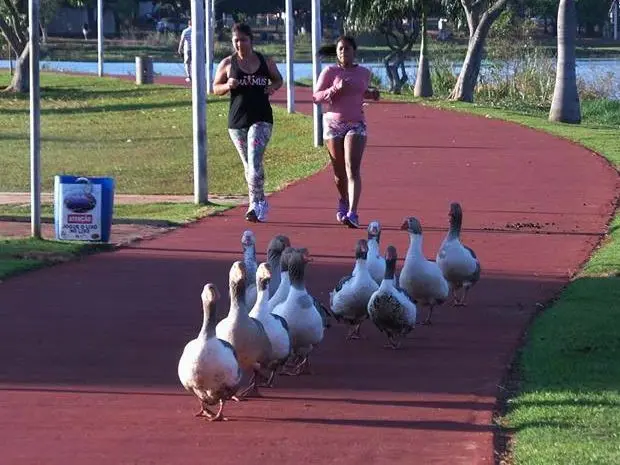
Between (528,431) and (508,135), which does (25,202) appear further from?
(528,431)

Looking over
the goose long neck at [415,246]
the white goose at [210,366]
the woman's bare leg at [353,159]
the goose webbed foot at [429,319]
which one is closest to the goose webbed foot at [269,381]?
the white goose at [210,366]

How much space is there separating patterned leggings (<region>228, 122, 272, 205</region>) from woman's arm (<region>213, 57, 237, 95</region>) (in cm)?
50

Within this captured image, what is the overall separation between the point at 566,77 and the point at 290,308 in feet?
76.7

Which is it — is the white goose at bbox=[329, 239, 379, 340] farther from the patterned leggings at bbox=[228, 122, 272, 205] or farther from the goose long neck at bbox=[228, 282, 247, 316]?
the patterned leggings at bbox=[228, 122, 272, 205]

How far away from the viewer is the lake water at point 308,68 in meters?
41.8

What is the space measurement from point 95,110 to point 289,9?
8360 mm

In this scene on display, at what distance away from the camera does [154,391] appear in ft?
27.5

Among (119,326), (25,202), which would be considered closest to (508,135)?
(25,202)

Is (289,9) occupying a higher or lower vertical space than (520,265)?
higher

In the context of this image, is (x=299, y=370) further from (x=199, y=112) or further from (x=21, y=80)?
(x=21, y=80)

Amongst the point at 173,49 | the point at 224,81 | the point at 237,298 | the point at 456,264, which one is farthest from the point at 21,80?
the point at 237,298

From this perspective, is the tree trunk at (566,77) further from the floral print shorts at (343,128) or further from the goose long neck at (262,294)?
the goose long neck at (262,294)

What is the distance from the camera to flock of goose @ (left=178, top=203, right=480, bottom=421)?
7.50 metres

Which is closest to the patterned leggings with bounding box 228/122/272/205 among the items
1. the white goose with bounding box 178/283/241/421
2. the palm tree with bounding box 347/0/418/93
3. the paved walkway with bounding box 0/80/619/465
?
the paved walkway with bounding box 0/80/619/465
